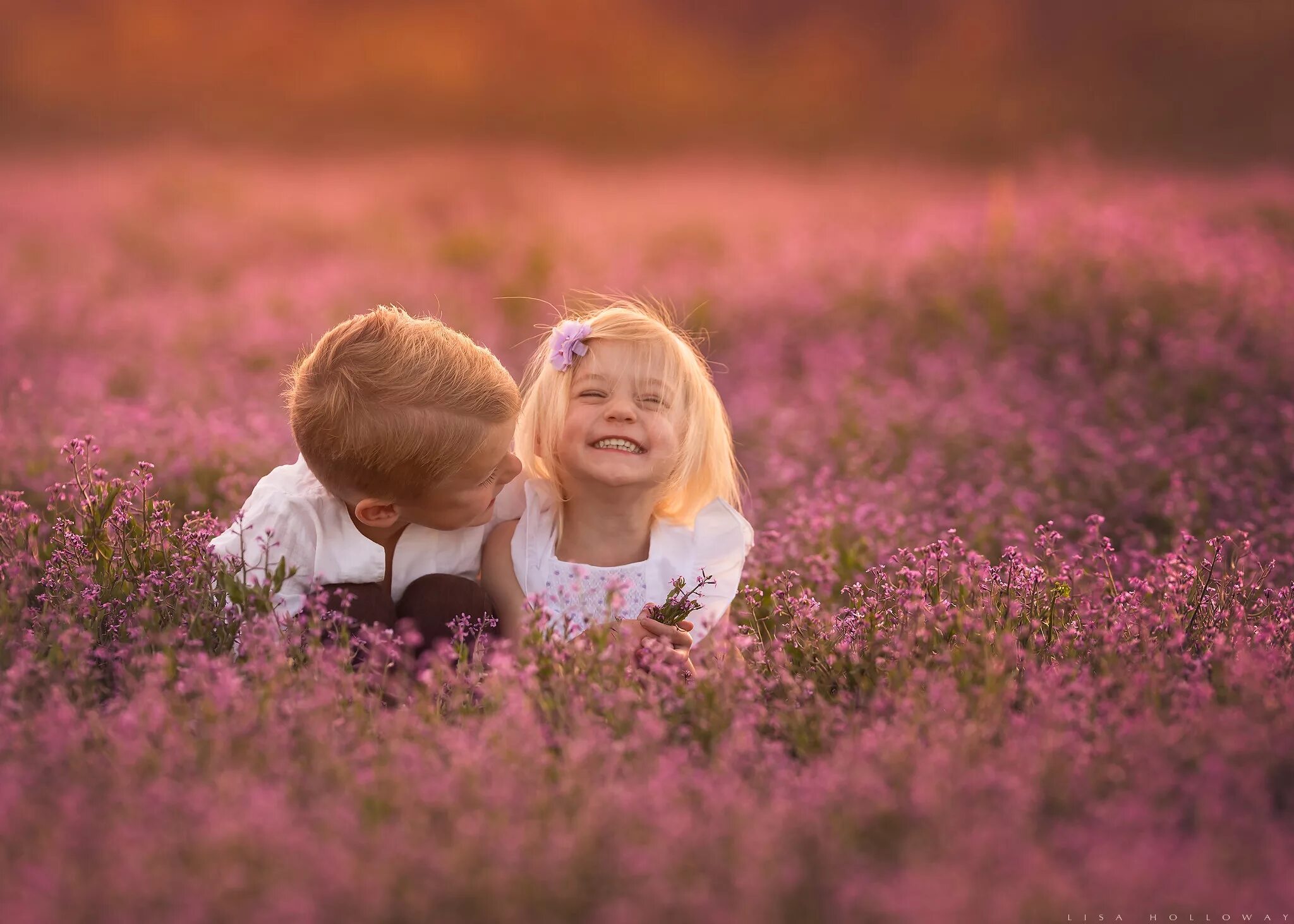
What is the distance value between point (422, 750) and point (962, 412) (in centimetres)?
493

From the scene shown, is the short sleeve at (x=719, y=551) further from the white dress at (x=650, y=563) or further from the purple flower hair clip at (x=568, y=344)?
the purple flower hair clip at (x=568, y=344)

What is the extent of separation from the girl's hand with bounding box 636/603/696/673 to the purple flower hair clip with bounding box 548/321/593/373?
2.89 ft

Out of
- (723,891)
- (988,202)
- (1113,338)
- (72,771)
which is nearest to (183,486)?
(72,771)

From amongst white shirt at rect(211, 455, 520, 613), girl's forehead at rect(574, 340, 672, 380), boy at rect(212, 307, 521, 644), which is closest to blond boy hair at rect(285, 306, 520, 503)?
boy at rect(212, 307, 521, 644)

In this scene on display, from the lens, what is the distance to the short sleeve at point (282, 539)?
368 centimetres

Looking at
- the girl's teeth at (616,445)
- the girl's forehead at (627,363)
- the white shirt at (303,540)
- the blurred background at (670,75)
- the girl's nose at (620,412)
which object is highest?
the blurred background at (670,75)

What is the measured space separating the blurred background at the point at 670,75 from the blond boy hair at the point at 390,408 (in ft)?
41.5

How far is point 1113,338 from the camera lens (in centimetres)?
770

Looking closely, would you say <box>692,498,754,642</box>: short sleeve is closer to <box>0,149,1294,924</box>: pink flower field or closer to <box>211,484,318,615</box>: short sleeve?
<box>0,149,1294,924</box>: pink flower field

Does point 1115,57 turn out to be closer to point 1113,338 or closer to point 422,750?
point 1113,338

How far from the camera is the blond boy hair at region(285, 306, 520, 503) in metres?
3.56

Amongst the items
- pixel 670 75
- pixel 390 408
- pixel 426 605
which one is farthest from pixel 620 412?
pixel 670 75

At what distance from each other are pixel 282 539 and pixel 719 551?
144 cm

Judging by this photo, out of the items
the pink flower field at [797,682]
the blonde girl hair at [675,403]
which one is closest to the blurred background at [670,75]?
the pink flower field at [797,682]
